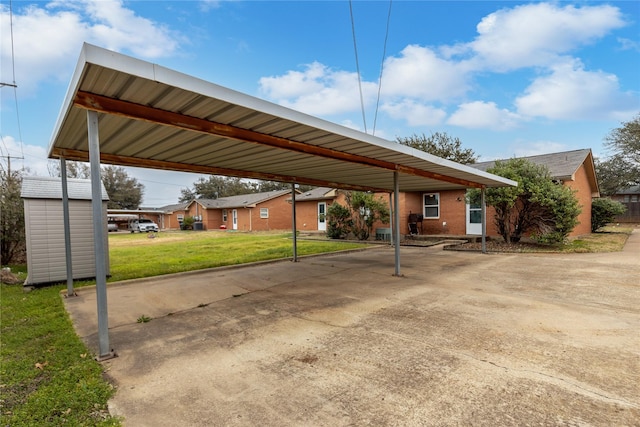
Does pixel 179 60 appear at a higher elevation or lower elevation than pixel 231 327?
higher

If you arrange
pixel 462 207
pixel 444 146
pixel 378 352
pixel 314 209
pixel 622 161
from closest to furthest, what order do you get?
pixel 378 352, pixel 462 207, pixel 314 209, pixel 622 161, pixel 444 146

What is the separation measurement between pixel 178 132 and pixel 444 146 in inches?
1368

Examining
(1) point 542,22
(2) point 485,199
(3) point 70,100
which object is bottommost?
(2) point 485,199

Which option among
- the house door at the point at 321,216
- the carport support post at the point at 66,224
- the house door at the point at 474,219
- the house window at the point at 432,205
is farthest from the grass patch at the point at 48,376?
the house door at the point at 321,216

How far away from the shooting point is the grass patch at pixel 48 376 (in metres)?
2.37

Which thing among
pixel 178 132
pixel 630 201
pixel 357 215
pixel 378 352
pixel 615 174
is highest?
pixel 615 174

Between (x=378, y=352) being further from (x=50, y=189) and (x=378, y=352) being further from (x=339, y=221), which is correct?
(x=339, y=221)

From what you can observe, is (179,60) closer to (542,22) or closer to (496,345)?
(496,345)

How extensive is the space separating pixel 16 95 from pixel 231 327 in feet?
47.8

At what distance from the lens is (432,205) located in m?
17.1

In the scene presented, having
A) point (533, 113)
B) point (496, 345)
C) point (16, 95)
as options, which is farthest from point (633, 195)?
point (16, 95)

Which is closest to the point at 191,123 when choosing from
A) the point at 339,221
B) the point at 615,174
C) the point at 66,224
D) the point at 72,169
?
the point at 66,224

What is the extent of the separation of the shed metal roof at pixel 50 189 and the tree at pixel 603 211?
921 inches

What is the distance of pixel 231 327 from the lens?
436cm
